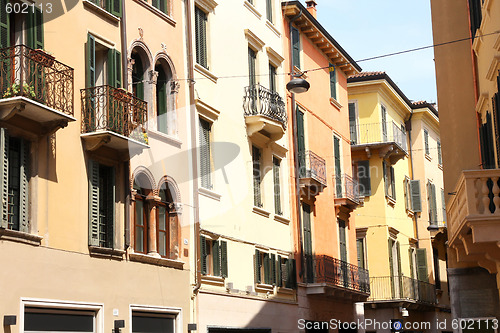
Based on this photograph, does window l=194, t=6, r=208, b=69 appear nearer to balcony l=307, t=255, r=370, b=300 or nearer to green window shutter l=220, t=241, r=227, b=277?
green window shutter l=220, t=241, r=227, b=277

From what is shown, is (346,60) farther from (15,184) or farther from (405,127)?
(15,184)

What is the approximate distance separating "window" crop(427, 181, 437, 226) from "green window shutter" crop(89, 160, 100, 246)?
97.7 ft

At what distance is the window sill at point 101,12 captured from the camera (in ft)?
58.8

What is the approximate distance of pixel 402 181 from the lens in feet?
138

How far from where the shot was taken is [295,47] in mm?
30438

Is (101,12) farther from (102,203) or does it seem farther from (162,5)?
(102,203)

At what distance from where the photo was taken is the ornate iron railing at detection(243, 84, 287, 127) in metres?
25.6

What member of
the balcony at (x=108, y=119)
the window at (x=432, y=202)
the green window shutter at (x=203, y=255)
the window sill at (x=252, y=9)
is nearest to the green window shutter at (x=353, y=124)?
the window at (x=432, y=202)

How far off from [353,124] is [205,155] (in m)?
17.1

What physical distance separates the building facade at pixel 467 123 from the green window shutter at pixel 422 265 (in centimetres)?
2136

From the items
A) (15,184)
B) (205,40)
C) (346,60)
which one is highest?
(346,60)

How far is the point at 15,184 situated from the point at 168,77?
671 cm

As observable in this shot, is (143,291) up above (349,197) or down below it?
below

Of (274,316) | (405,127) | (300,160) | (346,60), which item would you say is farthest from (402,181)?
(274,316)
